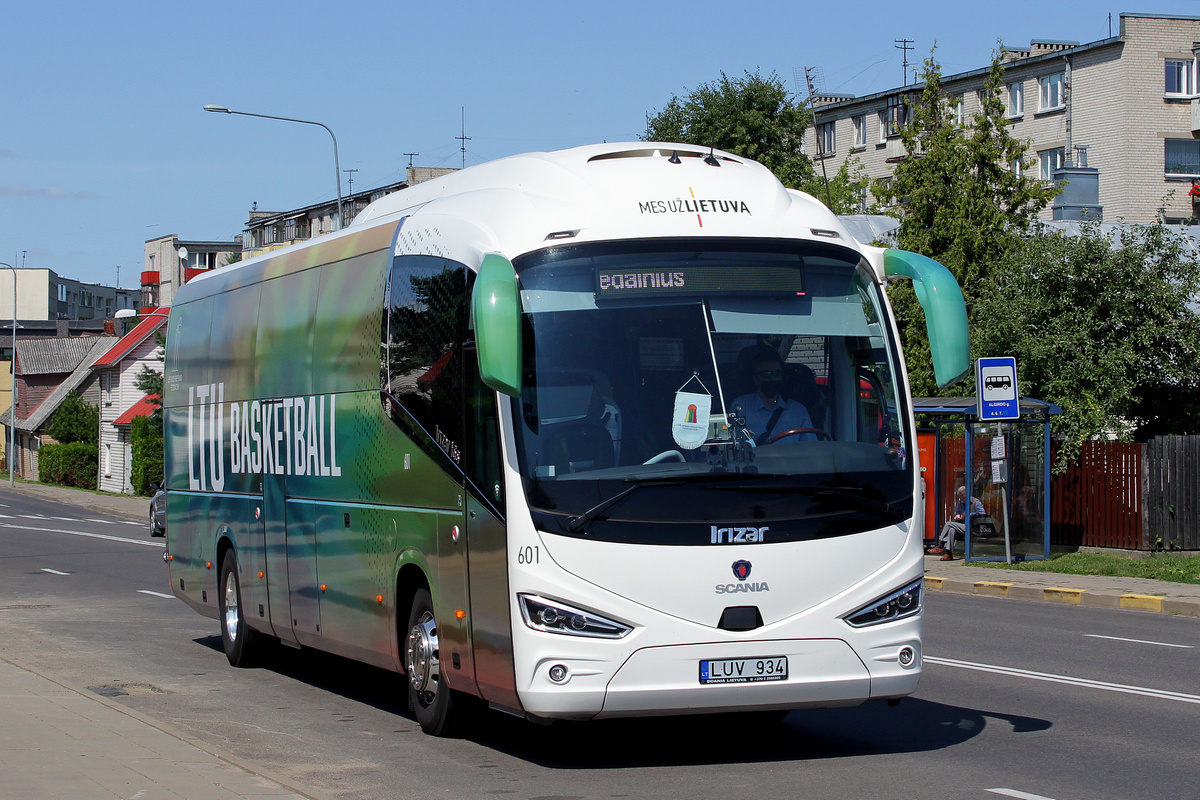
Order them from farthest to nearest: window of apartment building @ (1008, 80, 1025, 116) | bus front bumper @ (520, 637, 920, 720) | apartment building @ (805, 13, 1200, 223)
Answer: window of apartment building @ (1008, 80, 1025, 116)
apartment building @ (805, 13, 1200, 223)
bus front bumper @ (520, 637, 920, 720)

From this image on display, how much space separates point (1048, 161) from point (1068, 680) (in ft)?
177

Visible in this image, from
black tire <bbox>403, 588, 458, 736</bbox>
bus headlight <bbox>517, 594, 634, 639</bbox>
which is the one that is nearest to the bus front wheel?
black tire <bbox>403, 588, 458, 736</bbox>

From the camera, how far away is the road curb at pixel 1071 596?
59.3 ft

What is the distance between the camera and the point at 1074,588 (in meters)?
19.6

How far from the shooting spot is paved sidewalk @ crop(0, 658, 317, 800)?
702 cm

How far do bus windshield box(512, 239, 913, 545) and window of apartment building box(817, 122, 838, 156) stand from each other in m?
67.4

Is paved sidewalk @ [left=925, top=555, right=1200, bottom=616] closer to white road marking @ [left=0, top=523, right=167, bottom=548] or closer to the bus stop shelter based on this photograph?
the bus stop shelter

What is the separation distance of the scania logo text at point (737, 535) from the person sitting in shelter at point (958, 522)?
16.8 metres

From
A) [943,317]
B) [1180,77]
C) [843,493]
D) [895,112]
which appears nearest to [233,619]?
[843,493]

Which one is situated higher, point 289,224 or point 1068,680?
point 289,224

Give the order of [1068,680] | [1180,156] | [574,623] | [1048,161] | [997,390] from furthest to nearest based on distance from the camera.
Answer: [1048,161]
[1180,156]
[997,390]
[1068,680]
[574,623]

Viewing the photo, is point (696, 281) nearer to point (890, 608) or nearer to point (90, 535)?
point (890, 608)

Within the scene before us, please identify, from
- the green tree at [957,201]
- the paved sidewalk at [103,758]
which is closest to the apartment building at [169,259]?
the green tree at [957,201]

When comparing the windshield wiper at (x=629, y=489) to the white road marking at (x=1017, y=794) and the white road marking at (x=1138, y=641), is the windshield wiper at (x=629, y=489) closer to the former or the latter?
the white road marking at (x=1017, y=794)
